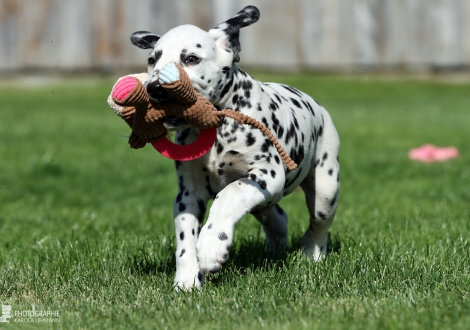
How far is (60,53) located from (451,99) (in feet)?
26.5

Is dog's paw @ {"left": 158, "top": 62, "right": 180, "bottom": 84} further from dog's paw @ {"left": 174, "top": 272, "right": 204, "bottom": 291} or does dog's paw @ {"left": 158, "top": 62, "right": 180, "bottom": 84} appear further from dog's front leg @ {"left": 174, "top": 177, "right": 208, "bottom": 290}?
dog's paw @ {"left": 174, "top": 272, "right": 204, "bottom": 291}

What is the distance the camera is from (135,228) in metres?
6.74

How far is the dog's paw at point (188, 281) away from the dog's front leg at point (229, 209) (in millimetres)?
331

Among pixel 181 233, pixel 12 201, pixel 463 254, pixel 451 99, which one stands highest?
pixel 181 233

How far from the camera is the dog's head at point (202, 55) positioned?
4.35m

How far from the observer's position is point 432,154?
10000 mm

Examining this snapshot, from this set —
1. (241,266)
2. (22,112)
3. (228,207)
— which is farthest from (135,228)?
(22,112)

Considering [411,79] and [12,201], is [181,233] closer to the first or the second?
[12,201]

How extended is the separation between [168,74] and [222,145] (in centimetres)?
66

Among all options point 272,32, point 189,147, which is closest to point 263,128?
point 189,147

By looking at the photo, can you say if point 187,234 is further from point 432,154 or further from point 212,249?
point 432,154

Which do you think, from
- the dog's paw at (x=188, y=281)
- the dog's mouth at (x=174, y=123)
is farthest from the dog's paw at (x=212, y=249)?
the dog's mouth at (x=174, y=123)

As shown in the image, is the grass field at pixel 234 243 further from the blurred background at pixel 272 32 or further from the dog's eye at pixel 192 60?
the blurred background at pixel 272 32

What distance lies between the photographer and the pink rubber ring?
4473 mm
